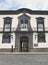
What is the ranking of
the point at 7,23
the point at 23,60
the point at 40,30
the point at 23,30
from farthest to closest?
the point at 7,23
the point at 40,30
the point at 23,30
the point at 23,60

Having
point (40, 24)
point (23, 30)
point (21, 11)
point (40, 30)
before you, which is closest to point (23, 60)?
point (23, 30)

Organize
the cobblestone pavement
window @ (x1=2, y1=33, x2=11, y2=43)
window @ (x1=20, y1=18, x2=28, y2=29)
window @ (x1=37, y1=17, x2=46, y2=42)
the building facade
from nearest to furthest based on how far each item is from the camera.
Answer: the cobblestone pavement
the building facade
window @ (x1=2, y1=33, x2=11, y2=43)
window @ (x1=37, y1=17, x2=46, y2=42)
window @ (x1=20, y1=18, x2=28, y2=29)

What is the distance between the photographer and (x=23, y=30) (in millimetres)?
31312

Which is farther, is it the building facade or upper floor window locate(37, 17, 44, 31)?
upper floor window locate(37, 17, 44, 31)

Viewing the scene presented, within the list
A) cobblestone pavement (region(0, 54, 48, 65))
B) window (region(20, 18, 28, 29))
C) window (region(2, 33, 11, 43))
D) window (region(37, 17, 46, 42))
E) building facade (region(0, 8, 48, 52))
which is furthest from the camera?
window (region(20, 18, 28, 29))

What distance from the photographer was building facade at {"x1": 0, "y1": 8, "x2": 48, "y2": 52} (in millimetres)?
30891

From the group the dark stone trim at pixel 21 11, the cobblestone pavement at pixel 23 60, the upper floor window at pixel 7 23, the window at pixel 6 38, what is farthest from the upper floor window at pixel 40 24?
the cobblestone pavement at pixel 23 60

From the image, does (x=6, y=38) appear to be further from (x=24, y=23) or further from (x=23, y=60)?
(x=23, y=60)

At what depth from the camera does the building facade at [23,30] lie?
101ft

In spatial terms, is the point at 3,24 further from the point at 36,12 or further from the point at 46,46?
the point at 46,46

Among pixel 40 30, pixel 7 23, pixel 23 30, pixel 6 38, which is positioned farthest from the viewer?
pixel 7 23

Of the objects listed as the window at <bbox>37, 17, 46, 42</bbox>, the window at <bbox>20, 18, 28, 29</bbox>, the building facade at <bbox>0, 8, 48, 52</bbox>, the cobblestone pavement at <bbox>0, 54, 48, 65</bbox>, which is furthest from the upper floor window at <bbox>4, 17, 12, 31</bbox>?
the cobblestone pavement at <bbox>0, 54, 48, 65</bbox>

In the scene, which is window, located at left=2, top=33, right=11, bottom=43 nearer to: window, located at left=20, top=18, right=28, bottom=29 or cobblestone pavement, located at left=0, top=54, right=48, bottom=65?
window, located at left=20, top=18, right=28, bottom=29

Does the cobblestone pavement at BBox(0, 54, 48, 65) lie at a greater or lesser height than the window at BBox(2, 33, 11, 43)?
lesser
